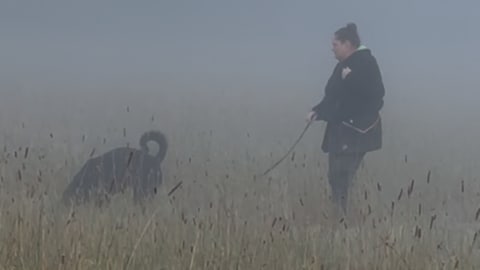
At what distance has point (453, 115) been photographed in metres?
20.7

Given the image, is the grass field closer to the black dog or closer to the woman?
the black dog

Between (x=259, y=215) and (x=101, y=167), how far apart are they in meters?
1.53

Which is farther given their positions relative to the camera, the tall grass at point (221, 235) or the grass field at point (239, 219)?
the grass field at point (239, 219)

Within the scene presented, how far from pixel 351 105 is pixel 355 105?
0.03 m

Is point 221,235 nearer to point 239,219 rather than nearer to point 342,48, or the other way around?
point 239,219

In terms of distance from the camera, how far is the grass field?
4.33m

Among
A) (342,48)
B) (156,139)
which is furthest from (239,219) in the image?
(156,139)

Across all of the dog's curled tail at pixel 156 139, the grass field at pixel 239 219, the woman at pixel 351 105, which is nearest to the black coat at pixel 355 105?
Answer: the woman at pixel 351 105

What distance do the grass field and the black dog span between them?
6.1 inches

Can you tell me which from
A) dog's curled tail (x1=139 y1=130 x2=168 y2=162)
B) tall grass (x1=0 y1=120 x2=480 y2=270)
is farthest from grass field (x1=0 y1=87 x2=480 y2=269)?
dog's curled tail (x1=139 y1=130 x2=168 y2=162)

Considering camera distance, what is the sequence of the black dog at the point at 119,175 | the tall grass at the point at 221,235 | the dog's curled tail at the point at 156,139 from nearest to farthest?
the tall grass at the point at 221,235 < the black dog at the point at 119,175 < the dog's curled tail at the point at 156,139

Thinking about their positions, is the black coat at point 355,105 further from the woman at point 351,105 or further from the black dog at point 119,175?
the black dog at point 119,175

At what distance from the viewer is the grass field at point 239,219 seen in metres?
4.33

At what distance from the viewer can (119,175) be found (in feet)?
22.9
